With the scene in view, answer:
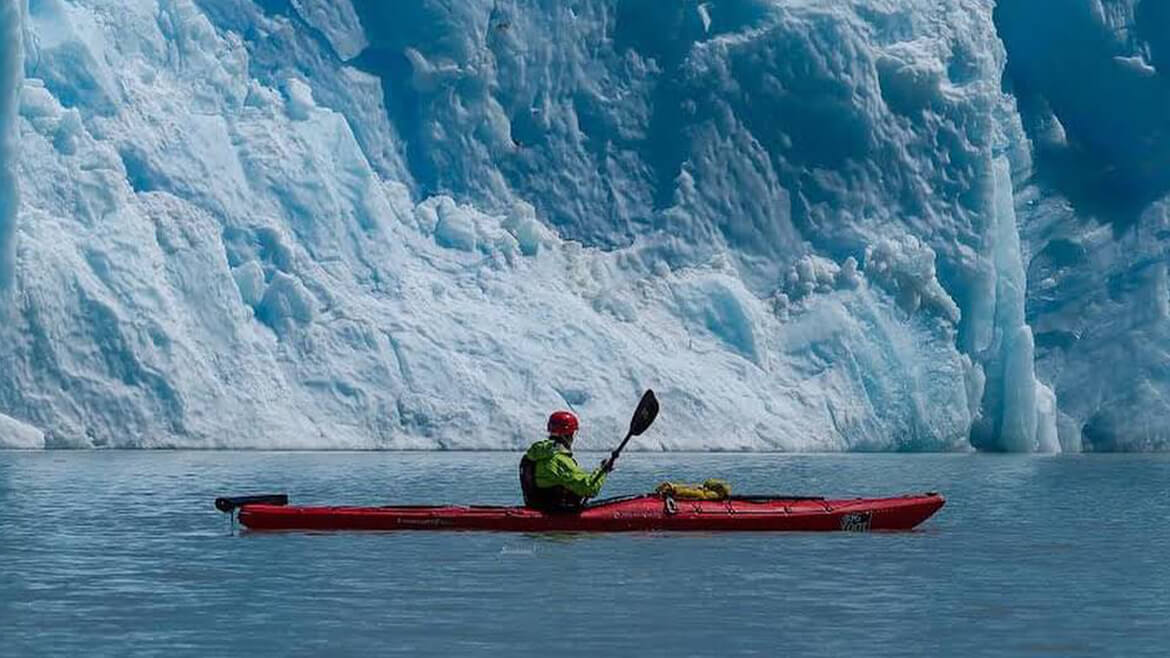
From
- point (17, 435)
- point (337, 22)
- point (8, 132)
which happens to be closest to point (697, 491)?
point (17, 435)

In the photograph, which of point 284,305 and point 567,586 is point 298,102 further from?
point 567,586

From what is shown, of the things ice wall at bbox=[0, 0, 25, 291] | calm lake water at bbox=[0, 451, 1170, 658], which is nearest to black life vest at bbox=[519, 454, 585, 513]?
calm lake water at bbox=[0, 451, 1170, 658]

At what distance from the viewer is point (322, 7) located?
1531 inches

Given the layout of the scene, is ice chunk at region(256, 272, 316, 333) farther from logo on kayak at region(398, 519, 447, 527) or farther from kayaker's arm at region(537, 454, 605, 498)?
kayaker's arm at region(537, 454, 605, 498)

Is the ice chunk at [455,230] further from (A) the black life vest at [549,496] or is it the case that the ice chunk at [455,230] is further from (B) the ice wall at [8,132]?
(A) the black life vest at [549,496]

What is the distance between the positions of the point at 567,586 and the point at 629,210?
29.0 m

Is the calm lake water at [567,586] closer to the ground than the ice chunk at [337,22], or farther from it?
closer to the ground

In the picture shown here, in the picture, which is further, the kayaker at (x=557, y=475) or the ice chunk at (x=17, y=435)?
the ice chunk at (x=17, y=435)

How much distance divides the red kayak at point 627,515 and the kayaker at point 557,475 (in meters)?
0.13

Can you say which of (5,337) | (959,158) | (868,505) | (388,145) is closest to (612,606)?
(868,505)

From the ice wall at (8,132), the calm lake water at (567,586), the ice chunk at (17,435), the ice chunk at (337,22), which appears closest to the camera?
the calm lake water at (567,586)

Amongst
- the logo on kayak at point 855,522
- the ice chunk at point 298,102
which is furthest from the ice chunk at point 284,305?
the logo on kayak at point 855,522

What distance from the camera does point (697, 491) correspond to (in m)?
17.1

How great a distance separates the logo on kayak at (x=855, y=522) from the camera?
17078 mm
